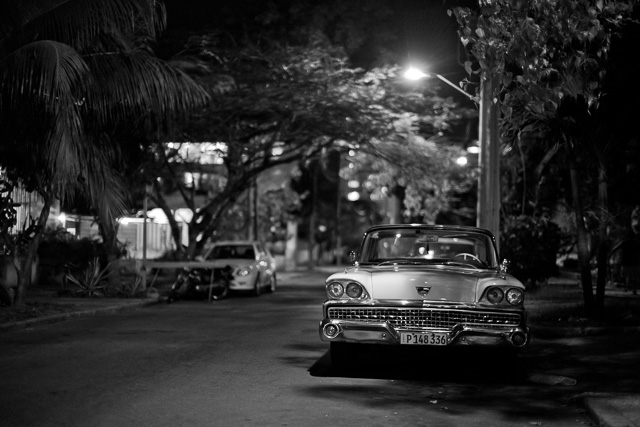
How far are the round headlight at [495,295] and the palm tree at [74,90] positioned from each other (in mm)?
8496

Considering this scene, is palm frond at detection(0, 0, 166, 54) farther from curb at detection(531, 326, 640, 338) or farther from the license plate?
the license plate

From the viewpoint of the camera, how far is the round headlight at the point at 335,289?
10166 millimetres

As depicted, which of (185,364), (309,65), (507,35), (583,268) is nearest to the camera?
(507,35)

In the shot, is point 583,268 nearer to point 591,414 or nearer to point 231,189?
point 591,414

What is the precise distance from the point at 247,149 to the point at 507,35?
816 inches

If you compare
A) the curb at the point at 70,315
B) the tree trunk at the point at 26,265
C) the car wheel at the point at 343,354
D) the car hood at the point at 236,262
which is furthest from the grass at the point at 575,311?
the tree trunk at the point at 26,265

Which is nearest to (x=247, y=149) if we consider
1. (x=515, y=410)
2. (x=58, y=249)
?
(x=58, y=249)

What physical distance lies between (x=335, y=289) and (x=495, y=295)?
1.71 metres

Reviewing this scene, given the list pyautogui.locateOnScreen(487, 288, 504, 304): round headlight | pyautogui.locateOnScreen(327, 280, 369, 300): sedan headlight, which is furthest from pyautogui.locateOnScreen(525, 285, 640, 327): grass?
pyautogui.locateOnScreen(327, 280, 369, 300): sedan headlight

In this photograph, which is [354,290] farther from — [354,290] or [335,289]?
[335,289]

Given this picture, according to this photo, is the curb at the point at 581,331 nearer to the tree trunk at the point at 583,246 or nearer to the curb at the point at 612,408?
the tree trunk at the point at 583,246

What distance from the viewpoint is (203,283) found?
24.0 metres

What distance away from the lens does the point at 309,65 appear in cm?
2800

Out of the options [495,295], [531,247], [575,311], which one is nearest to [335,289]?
[495,295]
